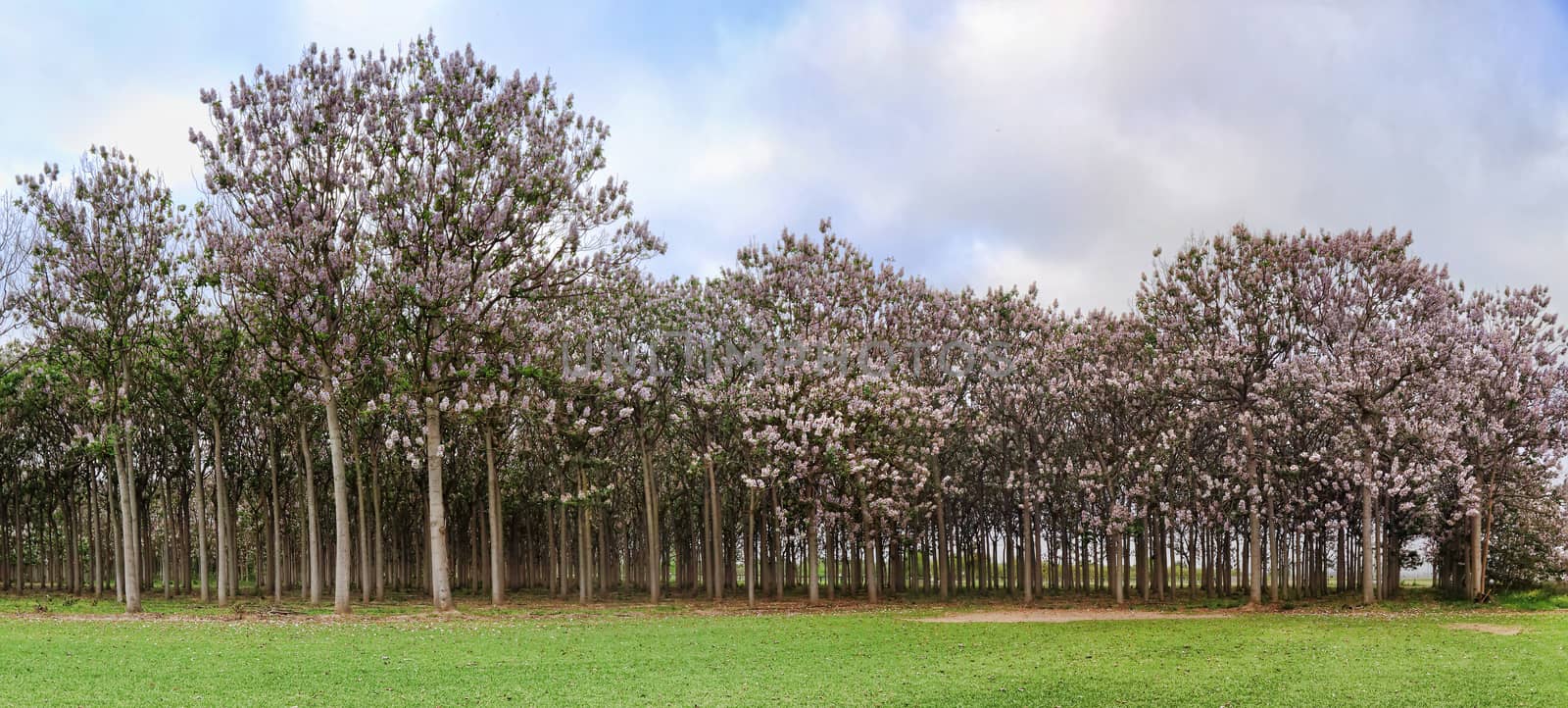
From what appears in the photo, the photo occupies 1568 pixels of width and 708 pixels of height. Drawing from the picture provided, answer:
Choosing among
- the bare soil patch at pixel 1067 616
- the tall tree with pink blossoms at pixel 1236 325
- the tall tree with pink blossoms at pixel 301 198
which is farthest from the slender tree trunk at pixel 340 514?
the tall tree with pink blossoms at pixel 1236 325

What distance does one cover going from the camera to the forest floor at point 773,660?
1479 centimetres

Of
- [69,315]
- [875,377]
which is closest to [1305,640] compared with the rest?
[875,377]

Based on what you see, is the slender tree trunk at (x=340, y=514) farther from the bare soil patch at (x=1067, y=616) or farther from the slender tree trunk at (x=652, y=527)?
the bare soil patch at (x=1067, y=616)

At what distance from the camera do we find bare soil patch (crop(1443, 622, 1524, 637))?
23.2 m

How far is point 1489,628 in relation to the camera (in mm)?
24266

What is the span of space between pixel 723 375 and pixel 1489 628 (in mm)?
20429

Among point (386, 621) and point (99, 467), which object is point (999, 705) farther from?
point (99, 467)

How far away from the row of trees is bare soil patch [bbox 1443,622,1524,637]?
283 inches

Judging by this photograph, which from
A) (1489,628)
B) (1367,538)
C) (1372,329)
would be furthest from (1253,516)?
(1489,628)

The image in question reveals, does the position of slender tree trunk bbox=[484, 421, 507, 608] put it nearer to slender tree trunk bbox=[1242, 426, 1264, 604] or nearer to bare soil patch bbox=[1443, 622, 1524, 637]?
slender tree trunk bbox=[1242, 426, 1264, 604]

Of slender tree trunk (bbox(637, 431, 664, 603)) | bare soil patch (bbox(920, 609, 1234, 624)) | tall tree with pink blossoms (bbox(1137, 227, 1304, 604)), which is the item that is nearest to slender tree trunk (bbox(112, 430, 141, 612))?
slender tree trunk (bbox(637, 431, 664, 603))

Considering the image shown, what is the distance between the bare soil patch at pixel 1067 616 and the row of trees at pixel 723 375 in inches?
148

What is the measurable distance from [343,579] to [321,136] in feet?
36.4

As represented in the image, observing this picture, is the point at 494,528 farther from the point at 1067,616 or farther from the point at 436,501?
the point at 1067,616
